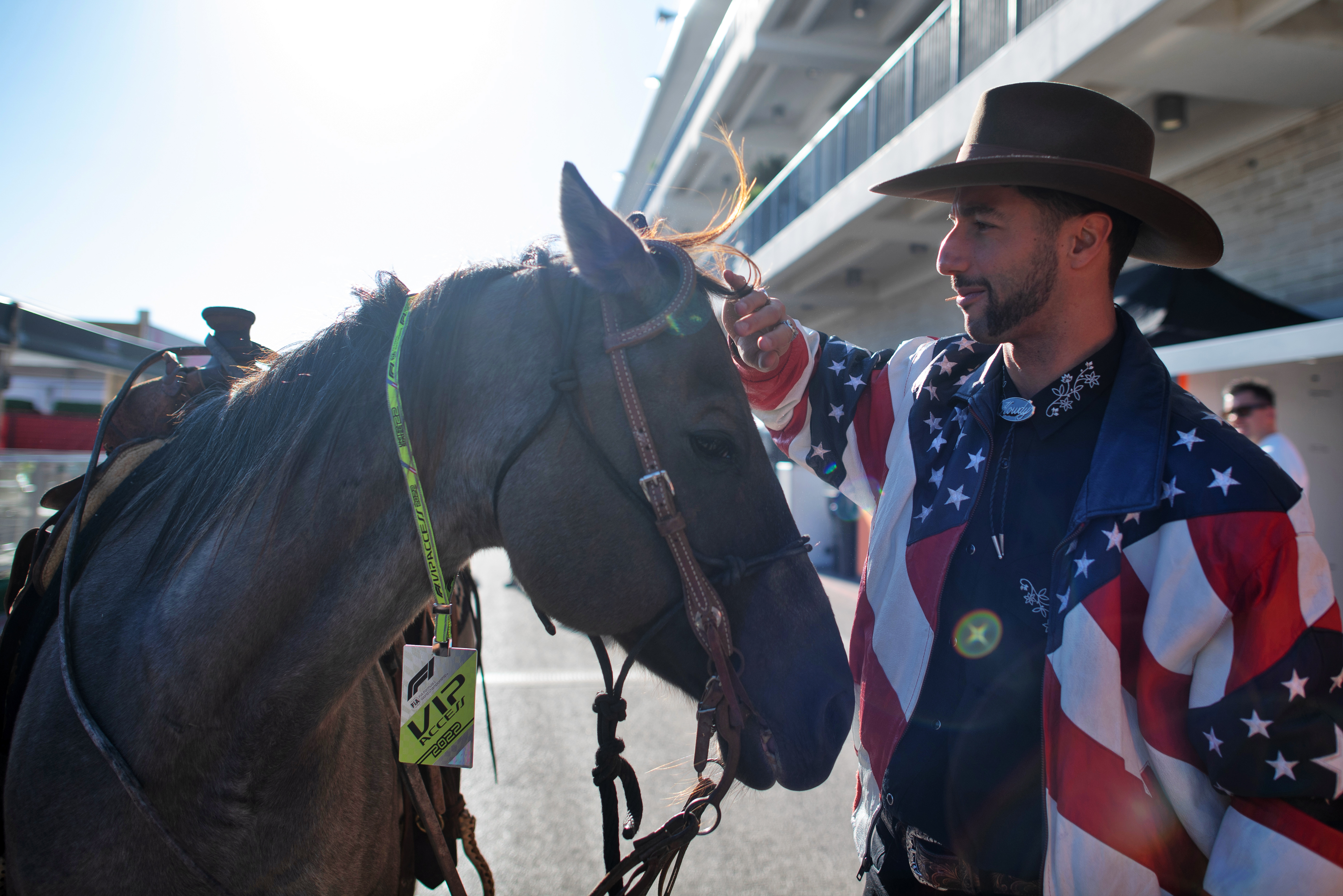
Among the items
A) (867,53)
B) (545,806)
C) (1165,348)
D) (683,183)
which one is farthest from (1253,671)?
(683,183)

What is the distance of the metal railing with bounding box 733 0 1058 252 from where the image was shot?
7.54 metres

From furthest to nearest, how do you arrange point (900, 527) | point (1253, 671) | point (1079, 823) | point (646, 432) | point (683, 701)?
1. point (900, 527)
2. point (683, 701)
3. point (646, 432)
4. point (1079, 823)
5. point (1253, 671)

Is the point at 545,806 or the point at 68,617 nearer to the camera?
the point at 68,617

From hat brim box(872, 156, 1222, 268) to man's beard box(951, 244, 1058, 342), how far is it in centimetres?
14

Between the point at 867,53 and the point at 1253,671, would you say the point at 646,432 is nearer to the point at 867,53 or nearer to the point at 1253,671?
the point at 1253,671

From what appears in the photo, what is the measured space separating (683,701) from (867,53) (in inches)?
A: 569

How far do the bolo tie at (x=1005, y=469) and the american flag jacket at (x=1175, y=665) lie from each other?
5 cm

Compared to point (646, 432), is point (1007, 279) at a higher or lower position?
higher

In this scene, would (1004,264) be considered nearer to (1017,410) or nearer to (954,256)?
(954,256)

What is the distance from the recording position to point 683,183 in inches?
869

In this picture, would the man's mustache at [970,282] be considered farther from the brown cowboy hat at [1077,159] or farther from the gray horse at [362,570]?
the gray horse at [362,570]

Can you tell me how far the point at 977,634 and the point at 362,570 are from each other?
1.25 metres

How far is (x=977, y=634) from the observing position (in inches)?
58.2

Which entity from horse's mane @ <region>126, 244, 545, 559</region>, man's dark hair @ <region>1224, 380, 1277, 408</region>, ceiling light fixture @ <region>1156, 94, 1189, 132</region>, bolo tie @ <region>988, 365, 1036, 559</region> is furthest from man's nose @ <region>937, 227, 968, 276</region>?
ceiling light fixture @ <region>1156, 94, 1189, 132</region>
